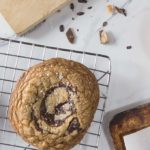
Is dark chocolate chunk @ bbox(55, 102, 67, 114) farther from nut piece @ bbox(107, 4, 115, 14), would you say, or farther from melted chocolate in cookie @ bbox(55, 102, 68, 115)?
nut piece @ bbox(107, 4, 115, 14)

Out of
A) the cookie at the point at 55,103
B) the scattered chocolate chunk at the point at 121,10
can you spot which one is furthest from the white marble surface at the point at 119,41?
the cookie at the point at 55,103

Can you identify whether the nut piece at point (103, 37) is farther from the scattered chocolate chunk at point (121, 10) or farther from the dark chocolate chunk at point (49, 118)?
the dark chocolate chunk at point (49, 118)

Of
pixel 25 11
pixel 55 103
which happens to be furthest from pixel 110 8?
pixel 55 103

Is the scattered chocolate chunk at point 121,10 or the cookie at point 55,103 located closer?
the cookie at point 55,103

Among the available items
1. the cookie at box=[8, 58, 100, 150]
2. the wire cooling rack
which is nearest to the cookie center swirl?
the cookie at box=[8, 58, 100, 150]

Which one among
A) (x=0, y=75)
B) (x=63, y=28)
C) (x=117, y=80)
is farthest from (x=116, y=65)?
(x=0, y=75)
